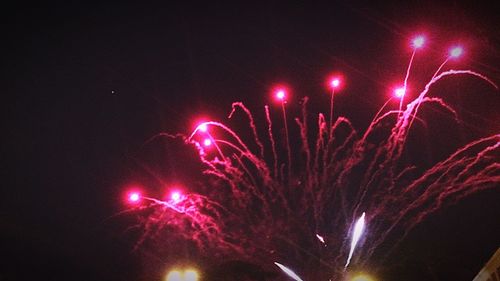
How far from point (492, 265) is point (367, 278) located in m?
6.05

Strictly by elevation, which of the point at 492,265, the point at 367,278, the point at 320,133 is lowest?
the point at 492,265

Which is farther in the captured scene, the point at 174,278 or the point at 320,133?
the point at 174,278

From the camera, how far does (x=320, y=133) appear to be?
1566 cm

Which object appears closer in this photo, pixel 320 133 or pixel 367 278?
pixel 320 133

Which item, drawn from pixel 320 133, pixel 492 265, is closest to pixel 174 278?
pixel 320 133

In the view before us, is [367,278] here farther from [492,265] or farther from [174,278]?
[174,278]

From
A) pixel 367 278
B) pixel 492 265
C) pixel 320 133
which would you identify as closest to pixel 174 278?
pixel 367 278

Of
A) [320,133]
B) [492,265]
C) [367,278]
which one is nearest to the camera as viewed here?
[320,133]

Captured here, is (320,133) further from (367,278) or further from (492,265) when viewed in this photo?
(367,278)

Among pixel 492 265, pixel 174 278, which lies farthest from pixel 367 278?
pixel 174 278

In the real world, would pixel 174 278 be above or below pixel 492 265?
above

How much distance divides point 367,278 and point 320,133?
983cm

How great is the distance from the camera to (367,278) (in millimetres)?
22391

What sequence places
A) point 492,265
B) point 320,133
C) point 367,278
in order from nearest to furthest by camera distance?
point 320,133, point 492,265, point 367,278
